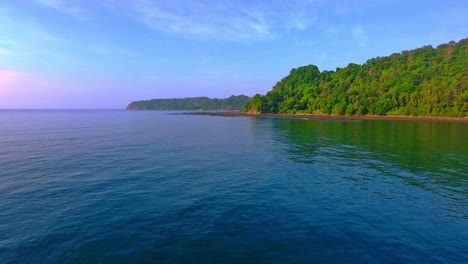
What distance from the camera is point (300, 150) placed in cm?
5419

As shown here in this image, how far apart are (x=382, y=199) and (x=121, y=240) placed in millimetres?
23901

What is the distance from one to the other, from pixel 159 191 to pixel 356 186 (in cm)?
2244

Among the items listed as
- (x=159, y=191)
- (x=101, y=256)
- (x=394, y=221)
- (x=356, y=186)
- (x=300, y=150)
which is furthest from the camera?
(x=300, y=150)

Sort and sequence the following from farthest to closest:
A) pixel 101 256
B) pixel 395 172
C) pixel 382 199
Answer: pixel 395 172 → pixel 382 199 → pixel 101 256

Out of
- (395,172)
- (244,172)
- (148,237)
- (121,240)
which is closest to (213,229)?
(148,237)

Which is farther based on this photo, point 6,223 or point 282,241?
point 6,223

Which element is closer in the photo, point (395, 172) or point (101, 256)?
point (101, 256)

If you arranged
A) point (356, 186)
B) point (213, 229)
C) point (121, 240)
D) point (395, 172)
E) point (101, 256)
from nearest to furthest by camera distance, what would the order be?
point (101, 256) → point (121, 240) → point (213, 229) → point (356, 186) → point (395, 172)

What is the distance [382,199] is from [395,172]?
13062mm

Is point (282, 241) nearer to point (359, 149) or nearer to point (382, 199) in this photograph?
point (382, 199)

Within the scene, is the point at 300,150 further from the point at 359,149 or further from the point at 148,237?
the point at 148,237

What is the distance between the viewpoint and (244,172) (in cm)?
3578

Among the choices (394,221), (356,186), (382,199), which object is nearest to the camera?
(394,221)

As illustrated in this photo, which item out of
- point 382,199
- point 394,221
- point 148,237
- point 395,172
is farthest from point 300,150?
point 148,237
